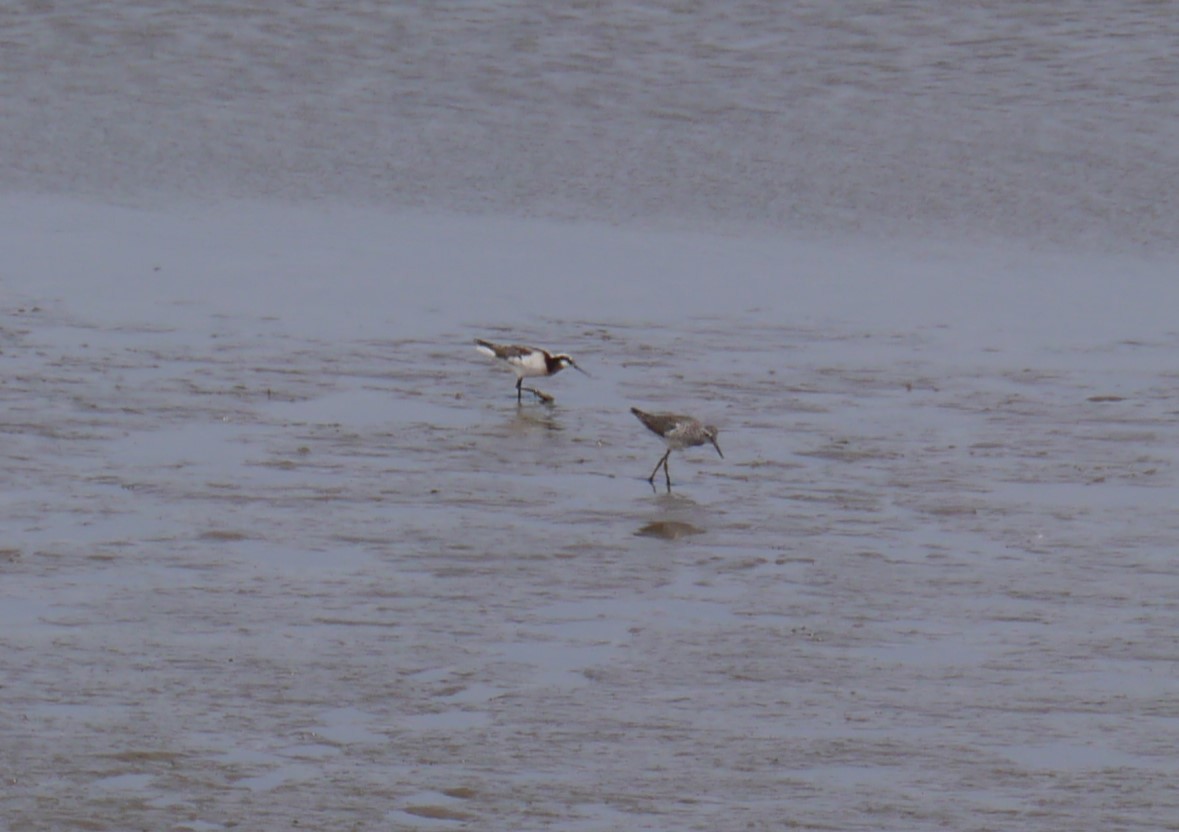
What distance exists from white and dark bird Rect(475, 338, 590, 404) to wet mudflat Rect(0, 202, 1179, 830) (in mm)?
232

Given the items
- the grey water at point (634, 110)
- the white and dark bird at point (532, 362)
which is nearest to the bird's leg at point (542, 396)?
the white and dark bird at point (532, 362)

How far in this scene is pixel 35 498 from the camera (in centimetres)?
1109

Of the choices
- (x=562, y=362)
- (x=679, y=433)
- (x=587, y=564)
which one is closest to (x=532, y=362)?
(x=562, y=362)

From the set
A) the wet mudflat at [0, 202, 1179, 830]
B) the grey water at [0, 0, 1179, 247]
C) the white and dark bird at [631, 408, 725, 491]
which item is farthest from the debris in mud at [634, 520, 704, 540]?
the grey water at [0, 0, 1179, 247]

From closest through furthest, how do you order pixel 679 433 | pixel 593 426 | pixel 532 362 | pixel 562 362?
pixel 679 433 < pixel 593 426 < pixel 532 362 < pixel 562 362

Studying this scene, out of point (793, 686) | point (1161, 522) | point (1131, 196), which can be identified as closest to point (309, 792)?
point (793, 686)

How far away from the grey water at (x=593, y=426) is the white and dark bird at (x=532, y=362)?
1.31ft

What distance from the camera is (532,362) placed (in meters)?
14.1

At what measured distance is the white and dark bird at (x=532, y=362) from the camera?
14.1 meters

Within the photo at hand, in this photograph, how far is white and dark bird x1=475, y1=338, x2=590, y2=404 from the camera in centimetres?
1410

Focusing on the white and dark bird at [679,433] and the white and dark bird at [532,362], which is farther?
the white and dark bird at [532,362]

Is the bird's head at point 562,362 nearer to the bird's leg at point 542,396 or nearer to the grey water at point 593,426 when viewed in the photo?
the bird's leg at point 542,396

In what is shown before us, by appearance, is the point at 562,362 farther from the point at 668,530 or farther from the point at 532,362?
the point at 668,530

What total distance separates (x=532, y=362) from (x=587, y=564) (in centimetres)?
381
